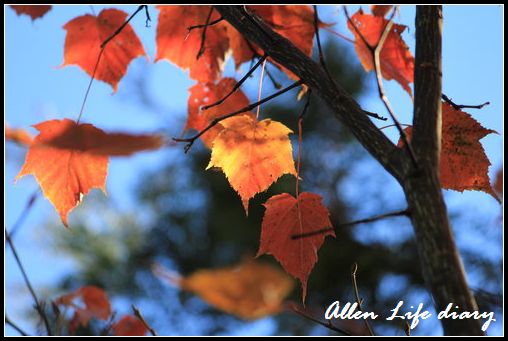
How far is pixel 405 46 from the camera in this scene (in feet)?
2.65

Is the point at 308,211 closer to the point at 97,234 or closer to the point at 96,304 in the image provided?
the point at 96,304

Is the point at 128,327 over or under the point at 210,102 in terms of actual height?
under

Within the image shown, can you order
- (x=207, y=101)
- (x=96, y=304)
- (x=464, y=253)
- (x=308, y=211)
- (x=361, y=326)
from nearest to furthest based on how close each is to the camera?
(x=361, y=326)
(x=308, y=211)
(x=207, y=101)
(x=96, y=304)
(x=464, y=253)

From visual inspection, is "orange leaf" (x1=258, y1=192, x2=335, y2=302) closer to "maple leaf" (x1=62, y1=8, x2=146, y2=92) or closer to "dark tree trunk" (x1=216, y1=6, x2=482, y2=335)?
"dark tree trunk" (x1=216, y1=6, x2=482, y2=335)

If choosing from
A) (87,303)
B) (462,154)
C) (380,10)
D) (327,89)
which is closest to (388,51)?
(380,10)

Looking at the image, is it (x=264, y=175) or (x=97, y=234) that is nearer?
(x=264, y=175)

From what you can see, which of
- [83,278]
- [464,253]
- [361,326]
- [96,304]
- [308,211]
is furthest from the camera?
[83,278]

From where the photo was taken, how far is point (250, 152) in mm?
708

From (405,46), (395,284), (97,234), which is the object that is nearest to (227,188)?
(97,234)

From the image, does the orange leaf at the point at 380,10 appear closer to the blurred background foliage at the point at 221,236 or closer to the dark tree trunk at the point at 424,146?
the dark tree trunk at the point at 424,146

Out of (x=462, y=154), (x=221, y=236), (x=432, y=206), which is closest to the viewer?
(x=432, y=206)

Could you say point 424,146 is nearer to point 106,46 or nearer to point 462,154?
point 462,154

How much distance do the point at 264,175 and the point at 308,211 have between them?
8 cm

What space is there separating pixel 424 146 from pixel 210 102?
49 centimetres
